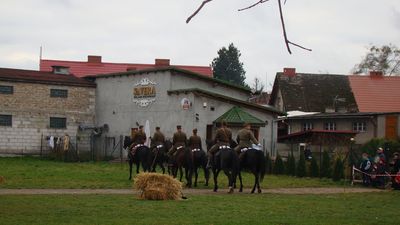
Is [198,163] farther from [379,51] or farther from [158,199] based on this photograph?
[379,51]

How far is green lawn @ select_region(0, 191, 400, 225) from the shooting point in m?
14.3

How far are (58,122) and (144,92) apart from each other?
316 inches

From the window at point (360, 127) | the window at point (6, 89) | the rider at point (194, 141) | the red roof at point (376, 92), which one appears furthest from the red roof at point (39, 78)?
the red roof at point (376, 92)

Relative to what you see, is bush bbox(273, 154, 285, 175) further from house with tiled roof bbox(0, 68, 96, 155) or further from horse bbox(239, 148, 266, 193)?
house with tiled roof bbox(0, 68, 96, 155)

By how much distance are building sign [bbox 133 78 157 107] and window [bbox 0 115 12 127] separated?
908 centimetres

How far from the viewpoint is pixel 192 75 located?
4703cm

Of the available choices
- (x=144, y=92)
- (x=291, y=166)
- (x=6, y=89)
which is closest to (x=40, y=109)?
(x=6, y=89)

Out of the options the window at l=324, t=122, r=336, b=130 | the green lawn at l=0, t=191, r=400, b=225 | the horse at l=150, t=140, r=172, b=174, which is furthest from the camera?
the window at l=324, t=122, r=336, b=130

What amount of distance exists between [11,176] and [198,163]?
840cm

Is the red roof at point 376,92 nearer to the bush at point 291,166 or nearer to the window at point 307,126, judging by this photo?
the window at point 307,126

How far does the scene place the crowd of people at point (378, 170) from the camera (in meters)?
29.4

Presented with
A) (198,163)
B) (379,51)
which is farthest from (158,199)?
(379,51)

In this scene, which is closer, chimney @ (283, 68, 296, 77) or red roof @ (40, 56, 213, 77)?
red roof @ (40, 56, 213, 77)

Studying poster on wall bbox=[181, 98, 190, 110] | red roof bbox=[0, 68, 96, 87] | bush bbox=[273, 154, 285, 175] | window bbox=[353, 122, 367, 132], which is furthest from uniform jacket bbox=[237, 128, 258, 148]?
window bbox=[353, 122, 367, 132]
